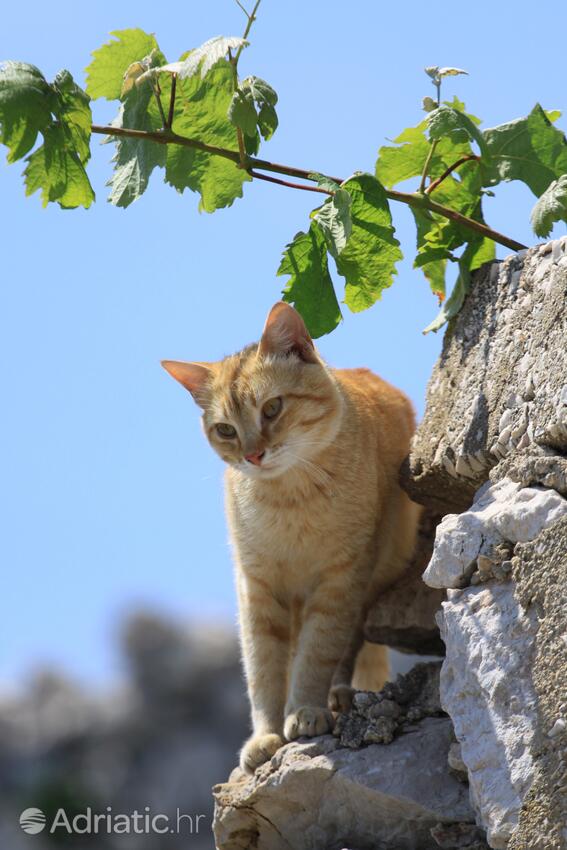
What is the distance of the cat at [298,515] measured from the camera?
12.6 feet

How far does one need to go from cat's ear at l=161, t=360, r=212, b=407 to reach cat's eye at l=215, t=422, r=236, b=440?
19cm

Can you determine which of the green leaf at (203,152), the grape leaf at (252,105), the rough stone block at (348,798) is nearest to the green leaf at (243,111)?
the grape leaf at (252,105)

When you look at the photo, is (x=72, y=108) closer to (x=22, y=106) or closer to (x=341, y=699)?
(x=22, y=106)

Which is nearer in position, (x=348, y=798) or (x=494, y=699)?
(x=494, y=699)

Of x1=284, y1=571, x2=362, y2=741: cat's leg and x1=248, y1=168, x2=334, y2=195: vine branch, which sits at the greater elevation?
x1=248, y1=168, x2=334, y2=195: vine branch

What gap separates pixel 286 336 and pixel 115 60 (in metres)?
1.18

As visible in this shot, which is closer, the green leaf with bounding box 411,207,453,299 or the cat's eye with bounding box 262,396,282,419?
the green leaf with bounding box 411,207,453,299

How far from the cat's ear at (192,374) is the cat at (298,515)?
0.05 ft

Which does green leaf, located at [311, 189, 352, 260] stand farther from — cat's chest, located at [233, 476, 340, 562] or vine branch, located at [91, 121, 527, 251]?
cat's chest, located at [233, 476, 340, 562]

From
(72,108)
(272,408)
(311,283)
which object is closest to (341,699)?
(272,408)

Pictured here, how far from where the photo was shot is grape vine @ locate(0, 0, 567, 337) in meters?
3.06

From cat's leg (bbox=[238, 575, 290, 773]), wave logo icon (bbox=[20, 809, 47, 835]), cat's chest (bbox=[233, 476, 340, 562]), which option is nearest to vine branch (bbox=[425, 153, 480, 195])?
cat's chest (bbox=[233, 476, 340, 562])

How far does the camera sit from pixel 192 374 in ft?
13.8

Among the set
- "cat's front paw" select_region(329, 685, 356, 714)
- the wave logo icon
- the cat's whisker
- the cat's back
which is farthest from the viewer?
the wave logo icon
